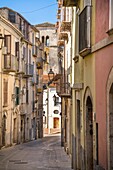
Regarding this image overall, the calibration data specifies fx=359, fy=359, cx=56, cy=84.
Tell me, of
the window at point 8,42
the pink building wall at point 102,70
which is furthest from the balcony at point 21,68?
the pink building wall at point 102,70

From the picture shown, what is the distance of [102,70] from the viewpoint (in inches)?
338

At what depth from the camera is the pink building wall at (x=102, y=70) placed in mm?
8039

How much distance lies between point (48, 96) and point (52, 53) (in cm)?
986

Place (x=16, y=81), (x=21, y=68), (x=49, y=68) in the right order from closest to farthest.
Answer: (x=16, y=81) → (x=21, y=68) → (x=49, y=68)

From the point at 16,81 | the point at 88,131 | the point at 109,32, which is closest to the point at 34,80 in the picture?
the point at 16,81

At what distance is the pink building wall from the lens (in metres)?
8.04

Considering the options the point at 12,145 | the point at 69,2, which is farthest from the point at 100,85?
the point at 12,145

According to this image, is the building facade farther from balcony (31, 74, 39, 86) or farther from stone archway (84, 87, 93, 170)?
stone archway (84, 87, 93, 170)

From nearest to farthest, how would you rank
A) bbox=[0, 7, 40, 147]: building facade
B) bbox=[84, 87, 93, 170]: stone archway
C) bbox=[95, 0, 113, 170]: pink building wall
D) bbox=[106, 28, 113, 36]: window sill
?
bbox=[106, 28, 113, 36]: window sill
bbox=[95, 0, 113, 170]: pink building wall
bbox=[84, 87, 93, 170]: stone archway
bbox=[0, 7, 40, 147]: building facade

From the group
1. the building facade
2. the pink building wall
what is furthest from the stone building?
the pink building wall

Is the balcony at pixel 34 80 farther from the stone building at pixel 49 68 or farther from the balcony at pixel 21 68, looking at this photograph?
the stone building at pixel 49 68

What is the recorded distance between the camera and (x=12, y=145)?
2844cm

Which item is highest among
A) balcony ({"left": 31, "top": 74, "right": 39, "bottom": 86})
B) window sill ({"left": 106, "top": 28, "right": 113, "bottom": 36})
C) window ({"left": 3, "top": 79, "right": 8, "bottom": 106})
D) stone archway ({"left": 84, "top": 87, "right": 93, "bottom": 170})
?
balcony ({"left": 31, "top": 74, "right": 39, "bottom": 86})

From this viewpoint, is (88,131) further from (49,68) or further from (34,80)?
(49,68)
